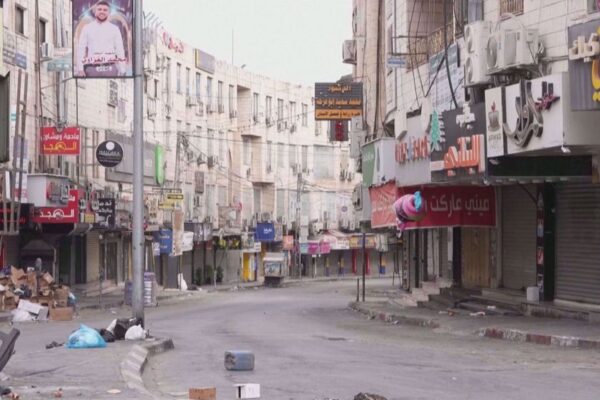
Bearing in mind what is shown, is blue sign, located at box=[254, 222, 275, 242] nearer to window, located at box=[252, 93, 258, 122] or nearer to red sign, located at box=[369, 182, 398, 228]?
window, located at box=[252, 93, 258, 122]

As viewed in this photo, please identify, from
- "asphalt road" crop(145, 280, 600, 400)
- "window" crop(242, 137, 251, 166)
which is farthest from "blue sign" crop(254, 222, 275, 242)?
"asphalt road" crop(145, 280, 600, 400)

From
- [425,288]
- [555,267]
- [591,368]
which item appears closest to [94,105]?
[425,288]

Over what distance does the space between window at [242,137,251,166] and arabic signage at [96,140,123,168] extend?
118 ft

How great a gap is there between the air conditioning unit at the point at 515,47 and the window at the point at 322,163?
66.1 m

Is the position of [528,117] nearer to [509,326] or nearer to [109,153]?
[509,326]

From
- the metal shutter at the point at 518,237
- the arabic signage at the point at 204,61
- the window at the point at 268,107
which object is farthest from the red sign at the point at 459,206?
the window at the point at 268,107

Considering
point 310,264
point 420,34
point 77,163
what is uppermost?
point 420,34

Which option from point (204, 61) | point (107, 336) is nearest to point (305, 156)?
point (204, 61)

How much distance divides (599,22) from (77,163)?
3076 centimetres

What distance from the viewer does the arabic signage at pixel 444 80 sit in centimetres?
2719

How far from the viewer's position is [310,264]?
89.3 meters

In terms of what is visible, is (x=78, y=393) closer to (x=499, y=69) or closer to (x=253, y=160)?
(x=499, y=69)

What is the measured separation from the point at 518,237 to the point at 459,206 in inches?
66.9

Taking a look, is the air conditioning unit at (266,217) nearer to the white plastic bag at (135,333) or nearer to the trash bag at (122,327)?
the trash bag at (122,327)
